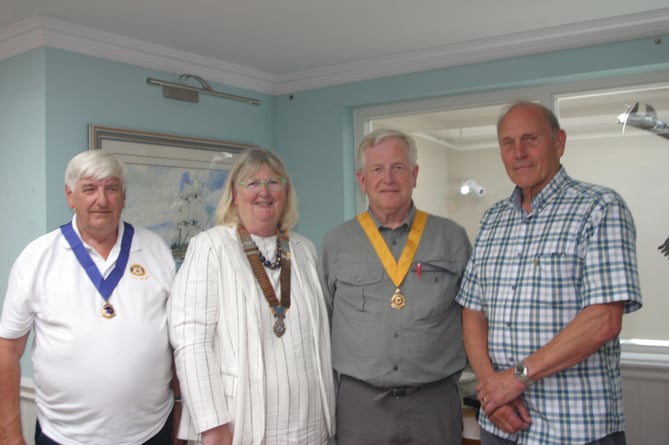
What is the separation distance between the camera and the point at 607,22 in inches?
140

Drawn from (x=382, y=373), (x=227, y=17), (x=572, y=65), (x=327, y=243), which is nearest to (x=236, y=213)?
(x=327, y=243)

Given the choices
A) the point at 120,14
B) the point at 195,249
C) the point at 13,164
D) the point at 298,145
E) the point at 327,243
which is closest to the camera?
the point at 195,249

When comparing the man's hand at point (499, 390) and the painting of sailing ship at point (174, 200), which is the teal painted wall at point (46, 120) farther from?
the man's hand at point (499, 390)

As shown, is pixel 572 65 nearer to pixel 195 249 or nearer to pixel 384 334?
pixel 384 334

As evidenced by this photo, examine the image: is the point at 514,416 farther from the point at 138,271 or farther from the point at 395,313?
the point at 138,271

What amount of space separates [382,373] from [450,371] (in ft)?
0.84

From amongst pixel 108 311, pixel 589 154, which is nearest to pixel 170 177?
pixel 108 311

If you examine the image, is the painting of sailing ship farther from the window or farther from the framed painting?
the window

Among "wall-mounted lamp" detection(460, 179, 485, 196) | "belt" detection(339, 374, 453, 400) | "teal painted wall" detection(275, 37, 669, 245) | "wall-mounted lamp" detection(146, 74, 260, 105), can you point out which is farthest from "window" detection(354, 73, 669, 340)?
"belt" detection(339, 374, 453, 400)

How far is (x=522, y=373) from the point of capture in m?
1.86

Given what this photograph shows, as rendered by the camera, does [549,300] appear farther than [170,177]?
No

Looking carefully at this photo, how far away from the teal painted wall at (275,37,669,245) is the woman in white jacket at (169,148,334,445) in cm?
223

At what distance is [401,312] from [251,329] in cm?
56

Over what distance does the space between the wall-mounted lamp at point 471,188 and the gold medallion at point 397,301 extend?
2.16 m
